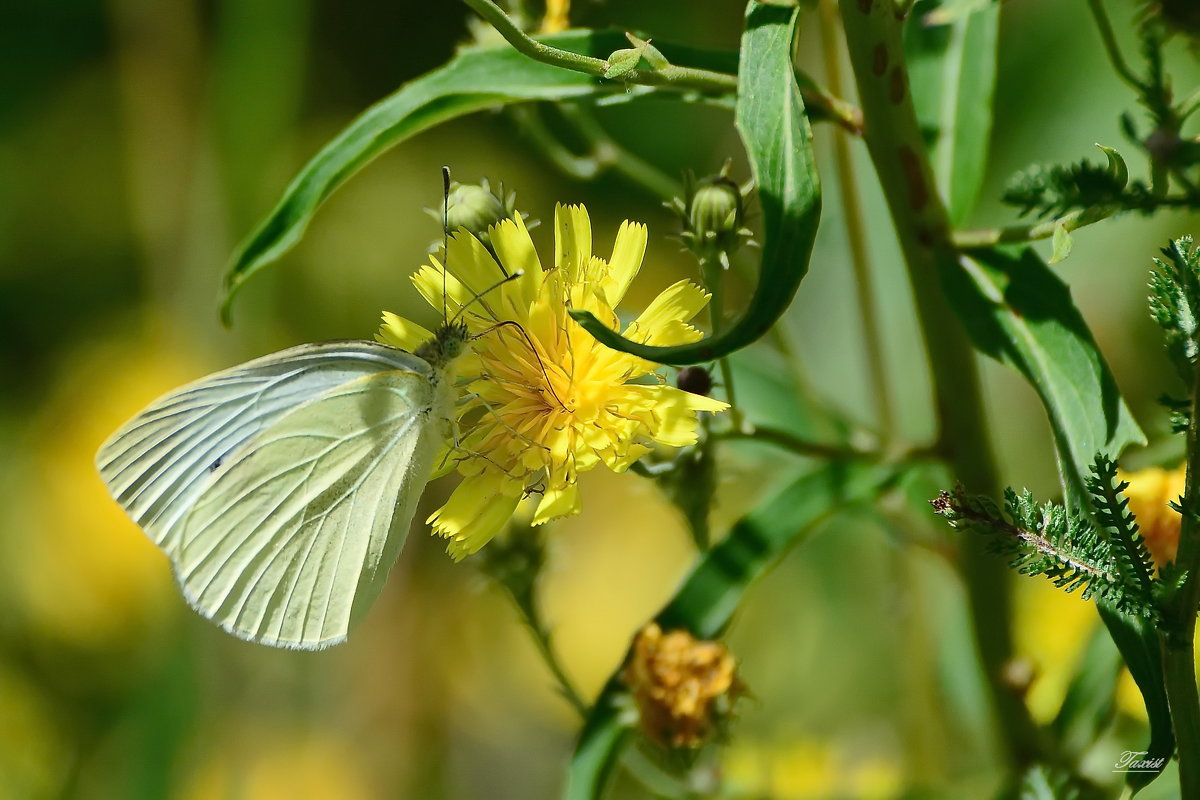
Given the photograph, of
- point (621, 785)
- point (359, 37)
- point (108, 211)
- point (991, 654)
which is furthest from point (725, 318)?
point (108, 211)

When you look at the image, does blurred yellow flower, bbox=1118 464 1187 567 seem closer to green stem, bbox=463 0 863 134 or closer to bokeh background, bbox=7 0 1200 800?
green stem, bbox=463 0 863 134

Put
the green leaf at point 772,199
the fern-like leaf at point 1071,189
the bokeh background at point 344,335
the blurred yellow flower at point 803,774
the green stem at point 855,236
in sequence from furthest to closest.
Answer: the bokeh background at point 344,335 < the blurred yellow flower at point 803,774 < the green stem at point 855,236 < the green leaf at point 772,199 < the fern-like leaf at point 1071,189

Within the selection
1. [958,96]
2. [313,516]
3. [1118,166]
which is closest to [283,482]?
[313,516]

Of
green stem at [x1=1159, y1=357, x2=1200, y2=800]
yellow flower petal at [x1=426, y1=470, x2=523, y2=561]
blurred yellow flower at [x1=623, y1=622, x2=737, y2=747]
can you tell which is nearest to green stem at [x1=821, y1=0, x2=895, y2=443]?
blurred yellow flower at [x1=623, y1=622, x2=737, y2=747]

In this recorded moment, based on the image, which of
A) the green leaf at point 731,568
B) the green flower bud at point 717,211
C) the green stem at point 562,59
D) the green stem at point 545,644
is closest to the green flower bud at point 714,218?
the green flower bud at point 717,211

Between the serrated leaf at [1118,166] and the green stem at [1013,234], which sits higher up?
the serrated leaf at [1118,166]

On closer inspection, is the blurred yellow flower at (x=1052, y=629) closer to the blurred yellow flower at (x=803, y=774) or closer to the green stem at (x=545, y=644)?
the blurred yellow flower at (x=803, y=774)

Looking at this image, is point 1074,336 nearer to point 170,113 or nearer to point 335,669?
point 335,669
